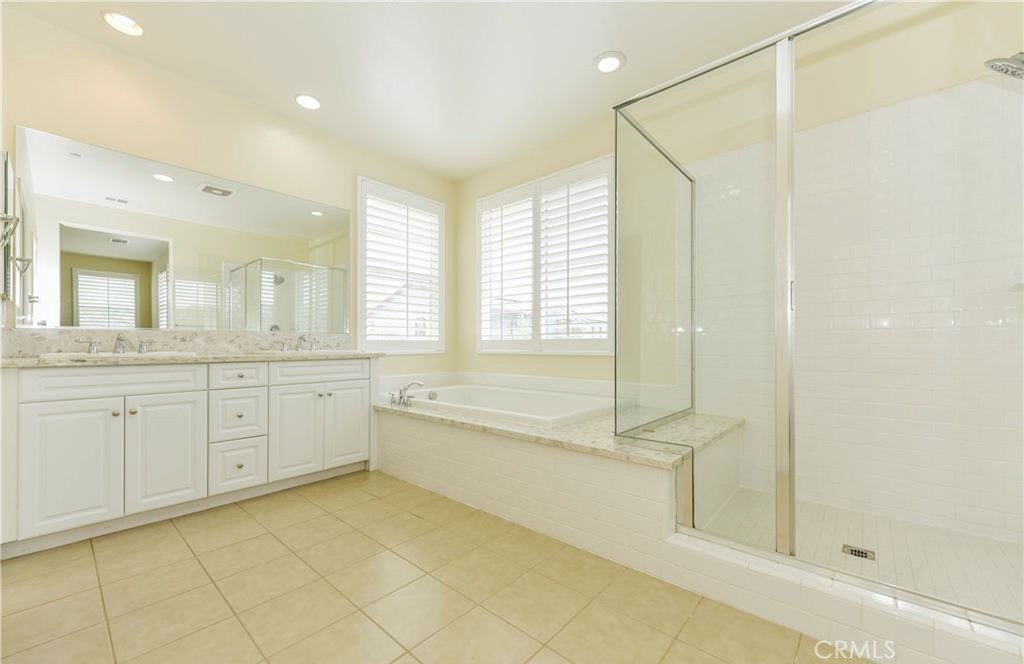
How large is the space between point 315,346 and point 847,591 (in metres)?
3.37

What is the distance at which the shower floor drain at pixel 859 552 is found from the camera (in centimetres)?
177

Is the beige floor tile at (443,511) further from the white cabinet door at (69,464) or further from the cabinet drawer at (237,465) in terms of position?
the white cabinet door at (69,464)

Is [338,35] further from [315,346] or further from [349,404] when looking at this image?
[349,404]

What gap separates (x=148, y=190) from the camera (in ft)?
8.40

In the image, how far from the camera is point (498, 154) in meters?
3.75

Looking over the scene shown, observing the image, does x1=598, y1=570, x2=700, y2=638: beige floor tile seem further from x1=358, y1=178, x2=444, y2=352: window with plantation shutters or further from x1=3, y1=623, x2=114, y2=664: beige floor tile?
x1=358, y1=178, x2=444, y2=352: window with plantation shutters

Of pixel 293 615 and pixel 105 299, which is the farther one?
pixel 105 299

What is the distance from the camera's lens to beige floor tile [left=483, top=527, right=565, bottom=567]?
189cm

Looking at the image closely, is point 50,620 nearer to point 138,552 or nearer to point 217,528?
point 138,552

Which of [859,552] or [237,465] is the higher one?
[237,465]

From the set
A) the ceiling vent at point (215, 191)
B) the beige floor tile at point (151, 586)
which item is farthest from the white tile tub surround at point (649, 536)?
the ceiling vent at point (215, 191)

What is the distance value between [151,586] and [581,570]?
5.75ft

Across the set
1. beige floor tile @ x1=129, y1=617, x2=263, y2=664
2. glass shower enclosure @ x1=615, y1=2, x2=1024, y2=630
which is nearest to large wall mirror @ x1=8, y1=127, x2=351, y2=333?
beige floor tile @ x1=129, y1=617, x2=263, y2=664

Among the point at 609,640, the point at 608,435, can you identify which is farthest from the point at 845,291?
the point at 609,640
